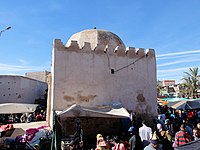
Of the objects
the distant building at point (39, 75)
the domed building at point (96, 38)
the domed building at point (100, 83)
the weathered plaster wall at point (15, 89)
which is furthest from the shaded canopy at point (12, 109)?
the distant building at point (39, 75)

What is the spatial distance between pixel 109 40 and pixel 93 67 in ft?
8.51

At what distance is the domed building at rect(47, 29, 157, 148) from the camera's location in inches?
404

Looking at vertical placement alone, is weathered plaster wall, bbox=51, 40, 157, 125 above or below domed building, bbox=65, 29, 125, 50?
below

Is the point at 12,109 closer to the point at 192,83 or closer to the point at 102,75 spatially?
the point at 102,75

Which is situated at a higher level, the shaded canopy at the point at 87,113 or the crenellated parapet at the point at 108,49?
the crenellated parapet at the point at 108,49

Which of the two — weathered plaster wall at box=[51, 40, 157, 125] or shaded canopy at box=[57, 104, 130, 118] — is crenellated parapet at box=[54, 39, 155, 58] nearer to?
weathered plaster wall at box=[51, 40, 157, 125]

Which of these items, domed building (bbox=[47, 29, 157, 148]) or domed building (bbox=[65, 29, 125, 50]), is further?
domed building (bbox=[65, 29, 125, 50])

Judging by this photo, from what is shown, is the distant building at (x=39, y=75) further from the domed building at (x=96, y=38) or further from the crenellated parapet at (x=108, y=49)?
the crenellated parapet at (x=108, y=49)

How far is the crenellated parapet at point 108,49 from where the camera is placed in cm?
1060

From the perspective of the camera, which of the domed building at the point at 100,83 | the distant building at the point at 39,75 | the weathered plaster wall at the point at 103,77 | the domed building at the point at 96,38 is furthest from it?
the distant building at the point at 39,75

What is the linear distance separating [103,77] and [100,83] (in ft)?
1.17

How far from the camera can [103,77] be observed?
11.2 metres

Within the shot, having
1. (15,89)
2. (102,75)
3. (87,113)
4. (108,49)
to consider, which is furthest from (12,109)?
(15,89)

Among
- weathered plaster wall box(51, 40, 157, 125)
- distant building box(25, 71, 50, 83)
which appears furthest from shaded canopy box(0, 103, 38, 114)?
distant building box(25, 71, 50, 83)
